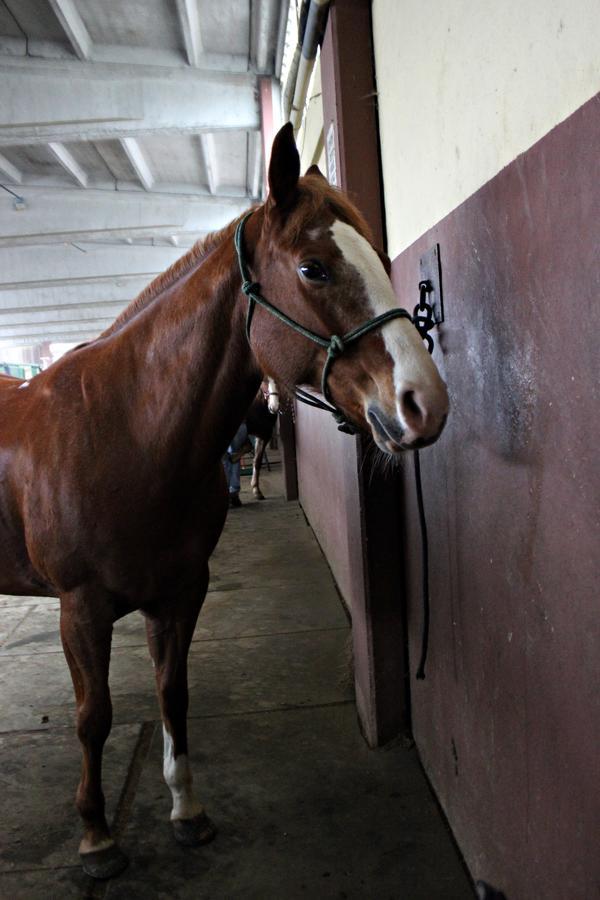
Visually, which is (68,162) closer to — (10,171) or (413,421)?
(10,171)

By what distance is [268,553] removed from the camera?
5359 millimetres

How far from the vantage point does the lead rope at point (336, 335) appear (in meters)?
1.33

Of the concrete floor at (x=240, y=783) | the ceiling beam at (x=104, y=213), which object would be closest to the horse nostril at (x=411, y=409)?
the concrete floor at (x=240, y=783)

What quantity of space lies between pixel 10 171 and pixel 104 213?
1.35 m

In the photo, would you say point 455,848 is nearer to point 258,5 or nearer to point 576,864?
point 576,864

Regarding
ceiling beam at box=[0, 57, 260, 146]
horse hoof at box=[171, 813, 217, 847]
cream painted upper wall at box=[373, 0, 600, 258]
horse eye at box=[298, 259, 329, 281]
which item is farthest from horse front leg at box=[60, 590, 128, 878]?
ceiling beam at box=[0, 57, 260, 146]

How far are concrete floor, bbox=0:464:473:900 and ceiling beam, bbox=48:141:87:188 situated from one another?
5669 mm

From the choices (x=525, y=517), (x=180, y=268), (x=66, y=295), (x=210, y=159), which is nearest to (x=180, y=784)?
(x=525, y=517)

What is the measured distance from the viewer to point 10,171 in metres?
8.10

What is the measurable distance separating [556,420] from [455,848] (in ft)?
4.44

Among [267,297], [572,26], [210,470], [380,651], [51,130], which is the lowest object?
[380,651]

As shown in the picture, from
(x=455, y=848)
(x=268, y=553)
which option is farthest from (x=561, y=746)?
(x=268, y=553)

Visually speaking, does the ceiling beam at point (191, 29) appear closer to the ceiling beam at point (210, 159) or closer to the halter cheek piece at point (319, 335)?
the ceiling beam at point (210, 159)

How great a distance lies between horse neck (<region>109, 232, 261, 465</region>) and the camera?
1.68 m
